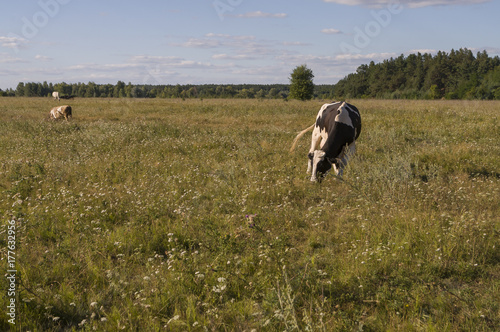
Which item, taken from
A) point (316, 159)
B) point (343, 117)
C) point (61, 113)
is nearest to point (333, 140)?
point (316, 159)

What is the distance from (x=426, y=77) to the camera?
85688 mm

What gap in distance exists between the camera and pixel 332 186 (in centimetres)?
763

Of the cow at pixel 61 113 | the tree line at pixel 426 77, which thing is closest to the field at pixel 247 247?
the cow at pixel 61 113

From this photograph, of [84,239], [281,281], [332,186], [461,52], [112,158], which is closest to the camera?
[281,281]

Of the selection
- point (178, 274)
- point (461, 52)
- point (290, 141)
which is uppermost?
point (461, 52)

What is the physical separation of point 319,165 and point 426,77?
311 feet

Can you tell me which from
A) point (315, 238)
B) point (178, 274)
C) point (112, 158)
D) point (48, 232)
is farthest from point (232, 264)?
point (112, 158)

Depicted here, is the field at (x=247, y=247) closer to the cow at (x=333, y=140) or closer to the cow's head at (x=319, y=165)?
the cow's head at (x=319, y=165)

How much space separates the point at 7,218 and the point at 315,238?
5656mm

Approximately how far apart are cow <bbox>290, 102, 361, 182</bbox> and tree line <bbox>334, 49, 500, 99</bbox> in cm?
7178

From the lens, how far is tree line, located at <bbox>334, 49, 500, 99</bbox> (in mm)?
72250

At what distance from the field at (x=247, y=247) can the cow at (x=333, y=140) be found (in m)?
0.45

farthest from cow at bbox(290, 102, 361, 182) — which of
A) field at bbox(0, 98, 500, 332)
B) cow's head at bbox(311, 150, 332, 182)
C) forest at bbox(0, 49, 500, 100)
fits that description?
forest at bbox(0, 49, 500, 100)

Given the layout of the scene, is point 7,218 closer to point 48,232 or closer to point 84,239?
point 48,232
